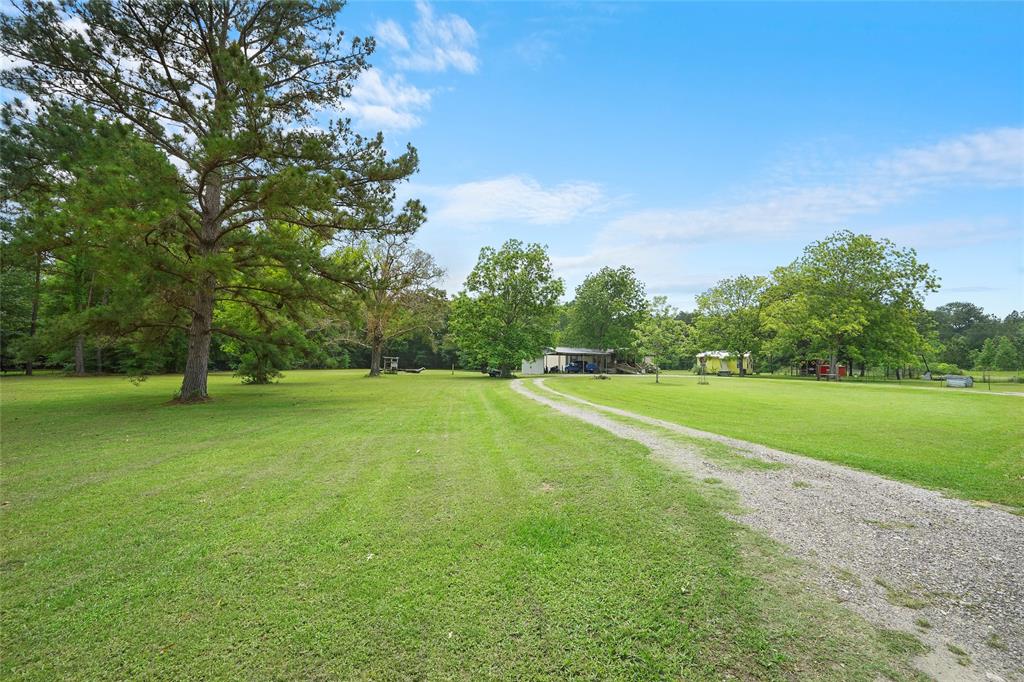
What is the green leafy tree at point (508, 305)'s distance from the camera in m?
35.5

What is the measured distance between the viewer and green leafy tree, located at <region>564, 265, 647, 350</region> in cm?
5334

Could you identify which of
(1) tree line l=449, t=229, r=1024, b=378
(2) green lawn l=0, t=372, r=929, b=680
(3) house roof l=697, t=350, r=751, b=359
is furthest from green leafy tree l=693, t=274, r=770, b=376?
(2) green lawn l=0, t=372, r=929, b=680

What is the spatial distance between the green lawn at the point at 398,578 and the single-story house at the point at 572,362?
127 ft

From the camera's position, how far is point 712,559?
3.51 metres

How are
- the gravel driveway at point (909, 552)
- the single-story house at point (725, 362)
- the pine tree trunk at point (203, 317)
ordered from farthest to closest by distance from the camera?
the single-story house at point (725, 362), the pine tree trunk at point (203, 317), the gravel driveway at point (909, 552)

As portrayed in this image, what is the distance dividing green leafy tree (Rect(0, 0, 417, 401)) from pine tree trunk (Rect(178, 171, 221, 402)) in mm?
44

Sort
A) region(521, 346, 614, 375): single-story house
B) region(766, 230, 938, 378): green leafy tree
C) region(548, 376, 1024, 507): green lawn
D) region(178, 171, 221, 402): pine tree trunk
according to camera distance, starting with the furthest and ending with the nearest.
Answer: region(521, 346, 614, 375): single-story house < region(766, 230, 938, 378): green leafy tree < region(178, 171, 221, 402): pine tree trunk < region(548, 376, 1024, 507): green lawn

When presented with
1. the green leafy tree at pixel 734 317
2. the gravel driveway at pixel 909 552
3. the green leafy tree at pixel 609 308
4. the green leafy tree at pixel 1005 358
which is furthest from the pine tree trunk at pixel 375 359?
the green leafy tree at pixel 1005 358

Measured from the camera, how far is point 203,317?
566 inches

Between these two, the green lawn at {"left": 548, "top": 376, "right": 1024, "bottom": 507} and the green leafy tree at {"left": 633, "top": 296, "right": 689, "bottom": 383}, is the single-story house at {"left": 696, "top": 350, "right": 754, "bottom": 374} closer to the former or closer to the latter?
the green leafy tree at {"left": 633, "top": 296, "right": 689, "bottom": 383}

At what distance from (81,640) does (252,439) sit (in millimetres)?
6346

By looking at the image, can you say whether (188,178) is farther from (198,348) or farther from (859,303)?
(859,303)

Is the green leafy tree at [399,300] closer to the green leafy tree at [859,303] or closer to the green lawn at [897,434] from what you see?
the green lawn at [897,434]

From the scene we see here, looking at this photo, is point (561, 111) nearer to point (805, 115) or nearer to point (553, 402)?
point (805, 115)
